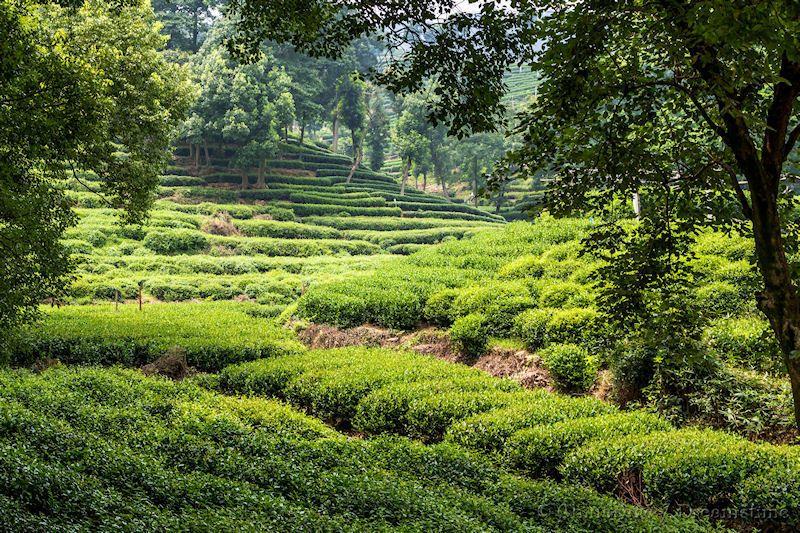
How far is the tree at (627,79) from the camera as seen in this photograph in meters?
4.79

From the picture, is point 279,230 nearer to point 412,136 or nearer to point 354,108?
point 412,136

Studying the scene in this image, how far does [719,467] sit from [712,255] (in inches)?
335

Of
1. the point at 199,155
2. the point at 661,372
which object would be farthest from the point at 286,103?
the point at 661,372

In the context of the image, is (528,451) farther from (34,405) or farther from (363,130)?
(363,130)

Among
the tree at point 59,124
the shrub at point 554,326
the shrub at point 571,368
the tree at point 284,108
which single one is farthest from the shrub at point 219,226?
the shrub at point 571,368

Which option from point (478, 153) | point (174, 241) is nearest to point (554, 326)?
point (174, 241)

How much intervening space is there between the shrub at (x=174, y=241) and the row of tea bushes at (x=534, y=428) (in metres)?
21.3

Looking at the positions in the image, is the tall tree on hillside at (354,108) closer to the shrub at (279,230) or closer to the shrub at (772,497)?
the shrub at (279,230)

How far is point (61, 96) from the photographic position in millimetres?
11289

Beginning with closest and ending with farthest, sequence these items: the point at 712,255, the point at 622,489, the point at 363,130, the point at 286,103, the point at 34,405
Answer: the point at 622,489 → the point at 34,405 → the point at 712,255 → the point at 286,103 → the point at 363,130

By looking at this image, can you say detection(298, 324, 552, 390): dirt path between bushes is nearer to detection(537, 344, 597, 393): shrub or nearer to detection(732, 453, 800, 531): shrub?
detection(537, 344, 597, 393): shrub

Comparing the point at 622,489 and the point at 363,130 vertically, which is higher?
the point at 363,130

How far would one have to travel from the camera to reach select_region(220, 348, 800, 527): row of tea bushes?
26.7 ft

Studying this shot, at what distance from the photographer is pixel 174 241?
35.4 metres
